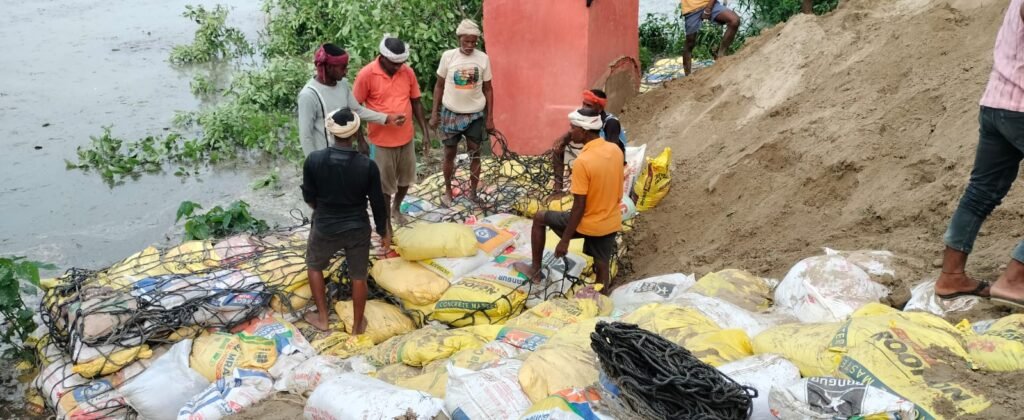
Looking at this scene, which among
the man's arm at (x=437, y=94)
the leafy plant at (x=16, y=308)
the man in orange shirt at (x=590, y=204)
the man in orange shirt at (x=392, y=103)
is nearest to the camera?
the man in orange shirt at (x=590, y=204)

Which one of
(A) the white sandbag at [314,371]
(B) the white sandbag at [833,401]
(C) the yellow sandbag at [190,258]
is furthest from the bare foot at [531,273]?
(B) the white sandbag at [833,401]

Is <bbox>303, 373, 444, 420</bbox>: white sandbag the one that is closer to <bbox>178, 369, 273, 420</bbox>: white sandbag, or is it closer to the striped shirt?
<bbox>178, 369, 273, 420</bbox>: white sandbag

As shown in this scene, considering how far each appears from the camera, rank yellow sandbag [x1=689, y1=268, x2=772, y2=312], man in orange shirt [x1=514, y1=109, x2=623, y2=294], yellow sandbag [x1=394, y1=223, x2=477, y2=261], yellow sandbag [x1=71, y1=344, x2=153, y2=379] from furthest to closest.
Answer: yellow sandbag [x1=394, y1=223, x2=477, y2=261] → man in orange shirt [x1=514, y1=109, x2=623, y2=294] → yellow sandbag [x1=71, y1=344, x2=153, y2=379] → yellow sandbag [x1=689, y1=268, x2=772, y2=312]

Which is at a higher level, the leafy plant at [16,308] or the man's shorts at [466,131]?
the man's shorts at [466,131]

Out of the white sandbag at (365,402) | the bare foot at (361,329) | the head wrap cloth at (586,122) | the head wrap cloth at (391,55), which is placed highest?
the head wrap cloth at (391,55)

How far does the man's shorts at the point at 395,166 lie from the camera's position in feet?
18.6

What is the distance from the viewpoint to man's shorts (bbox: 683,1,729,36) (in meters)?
8.26

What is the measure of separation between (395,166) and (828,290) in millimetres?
3145

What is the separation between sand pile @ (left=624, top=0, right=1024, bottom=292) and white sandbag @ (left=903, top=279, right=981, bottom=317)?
0.27 metres

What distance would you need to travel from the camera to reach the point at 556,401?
277 cm

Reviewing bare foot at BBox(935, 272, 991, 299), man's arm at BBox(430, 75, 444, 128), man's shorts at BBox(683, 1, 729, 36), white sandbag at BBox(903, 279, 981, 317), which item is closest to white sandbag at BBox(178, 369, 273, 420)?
man's arm at BBox(430, 75, 444, 128)

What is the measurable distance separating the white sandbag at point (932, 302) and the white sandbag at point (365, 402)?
2.20m

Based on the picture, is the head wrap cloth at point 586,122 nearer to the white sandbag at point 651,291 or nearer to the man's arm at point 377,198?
the white sandbag at point 651,291

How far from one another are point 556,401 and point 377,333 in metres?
2.15
